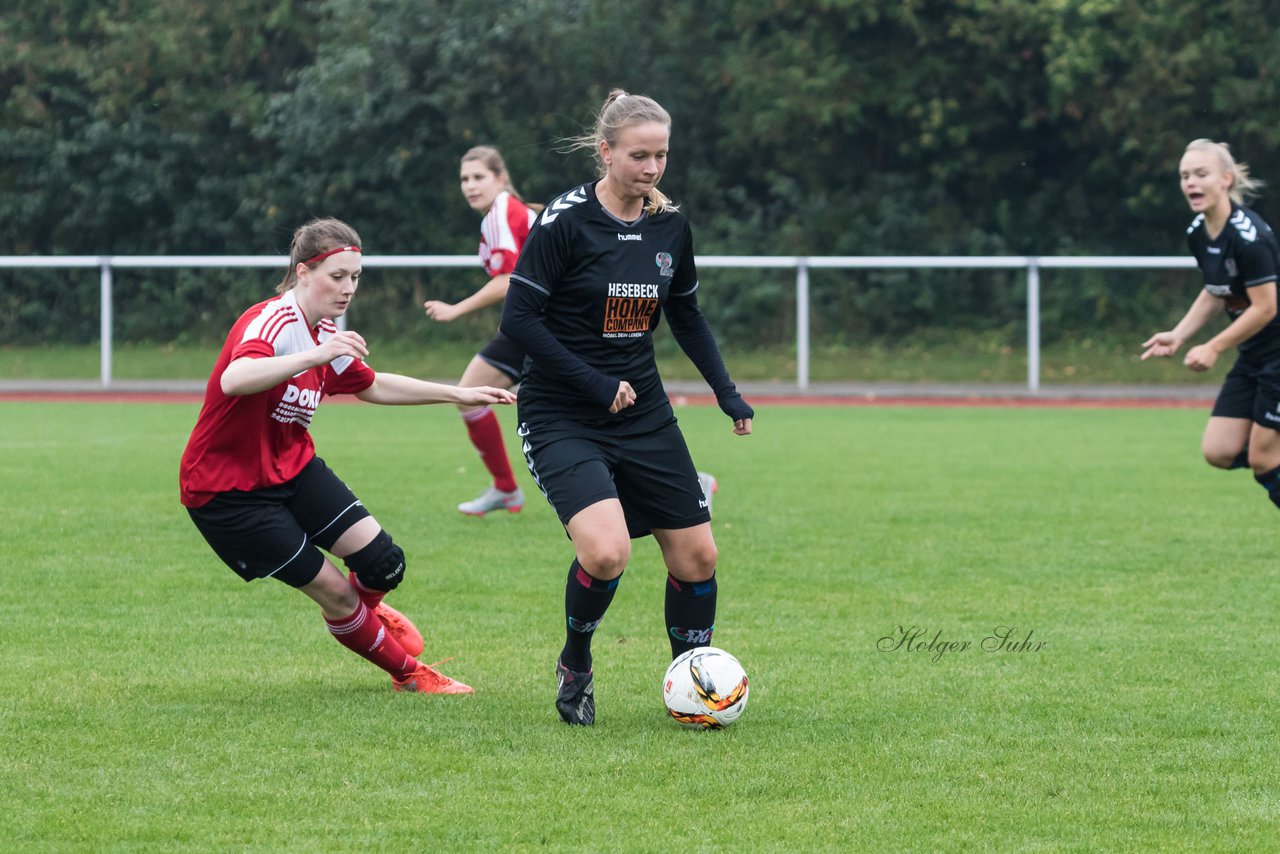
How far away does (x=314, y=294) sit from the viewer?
5043mm

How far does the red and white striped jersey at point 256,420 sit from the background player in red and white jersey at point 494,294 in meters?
3.54

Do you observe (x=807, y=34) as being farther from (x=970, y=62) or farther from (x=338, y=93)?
(x=338, y=93)

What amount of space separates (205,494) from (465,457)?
7793 millimetres

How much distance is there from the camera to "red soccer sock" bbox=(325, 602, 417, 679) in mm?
5246

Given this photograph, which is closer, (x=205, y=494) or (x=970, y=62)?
(x=205, y=494)

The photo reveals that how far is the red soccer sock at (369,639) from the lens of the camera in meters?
5.25

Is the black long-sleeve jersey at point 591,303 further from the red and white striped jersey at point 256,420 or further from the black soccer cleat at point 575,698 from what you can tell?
the black soccer cleat at point 575,698

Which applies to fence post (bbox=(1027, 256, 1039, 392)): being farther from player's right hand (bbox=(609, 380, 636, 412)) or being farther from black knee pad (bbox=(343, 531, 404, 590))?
player's right hand (bbox=(609, 380, 636, 412))

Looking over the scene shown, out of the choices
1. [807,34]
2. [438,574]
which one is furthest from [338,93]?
[438,574]

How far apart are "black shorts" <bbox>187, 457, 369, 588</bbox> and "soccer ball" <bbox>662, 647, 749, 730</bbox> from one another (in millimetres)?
1161

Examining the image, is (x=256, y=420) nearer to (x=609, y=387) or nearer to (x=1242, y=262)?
(x=609, y=387)

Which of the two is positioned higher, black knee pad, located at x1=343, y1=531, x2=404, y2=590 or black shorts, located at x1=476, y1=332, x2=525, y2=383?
black shorts, located at x1=476, y1=332, x2=525, y2=383

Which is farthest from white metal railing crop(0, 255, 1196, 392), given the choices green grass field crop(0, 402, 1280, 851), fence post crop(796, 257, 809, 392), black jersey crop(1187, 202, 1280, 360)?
black jersey crop(1187, 202, 1280, 360)

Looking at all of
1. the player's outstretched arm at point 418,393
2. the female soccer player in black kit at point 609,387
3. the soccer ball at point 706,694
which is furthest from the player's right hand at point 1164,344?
the player's outstretched arm at point 418,393
